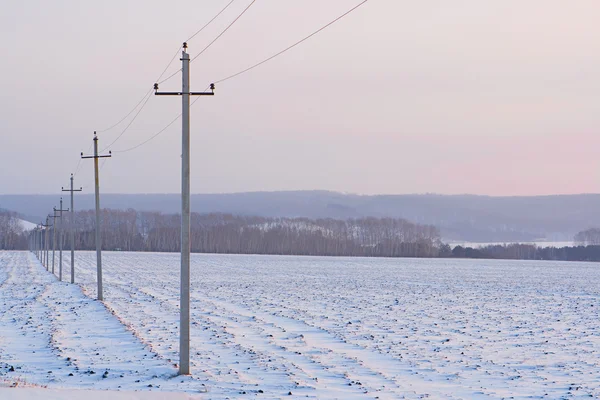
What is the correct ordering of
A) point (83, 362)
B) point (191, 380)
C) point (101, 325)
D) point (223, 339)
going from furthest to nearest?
1. point (101, 325)
2. point (223, 339)
3. point (83, 362)
4. point (191, 380)

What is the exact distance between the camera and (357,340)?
20.9 m

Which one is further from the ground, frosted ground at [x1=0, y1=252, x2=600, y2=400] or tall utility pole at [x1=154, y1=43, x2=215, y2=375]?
tall utility pole at [x1=154, y1=43, x2=215, y2=375]

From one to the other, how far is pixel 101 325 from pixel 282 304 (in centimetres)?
1020

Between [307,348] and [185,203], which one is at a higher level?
[185,203]

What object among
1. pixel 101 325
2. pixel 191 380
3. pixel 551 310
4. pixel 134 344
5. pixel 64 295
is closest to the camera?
pixel 191 380

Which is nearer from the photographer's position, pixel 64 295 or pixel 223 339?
pixel 223 339

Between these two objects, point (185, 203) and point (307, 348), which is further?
point (307, 348)

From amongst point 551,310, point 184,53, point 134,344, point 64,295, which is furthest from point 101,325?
point 551,310

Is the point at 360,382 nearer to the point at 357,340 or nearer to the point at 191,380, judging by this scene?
the point at 191,380

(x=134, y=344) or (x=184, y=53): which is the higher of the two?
(x=184, y=53)

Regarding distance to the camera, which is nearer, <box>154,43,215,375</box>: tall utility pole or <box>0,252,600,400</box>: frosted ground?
<box>0,252,600,400</box>: frosted ground

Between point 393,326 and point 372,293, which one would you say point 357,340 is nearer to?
point 393,326

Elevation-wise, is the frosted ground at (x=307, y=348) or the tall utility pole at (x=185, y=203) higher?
the tall utility pole at (x=185, y=203)

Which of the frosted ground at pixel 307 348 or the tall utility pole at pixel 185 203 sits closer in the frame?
the frosted ground at pixel 307 348
